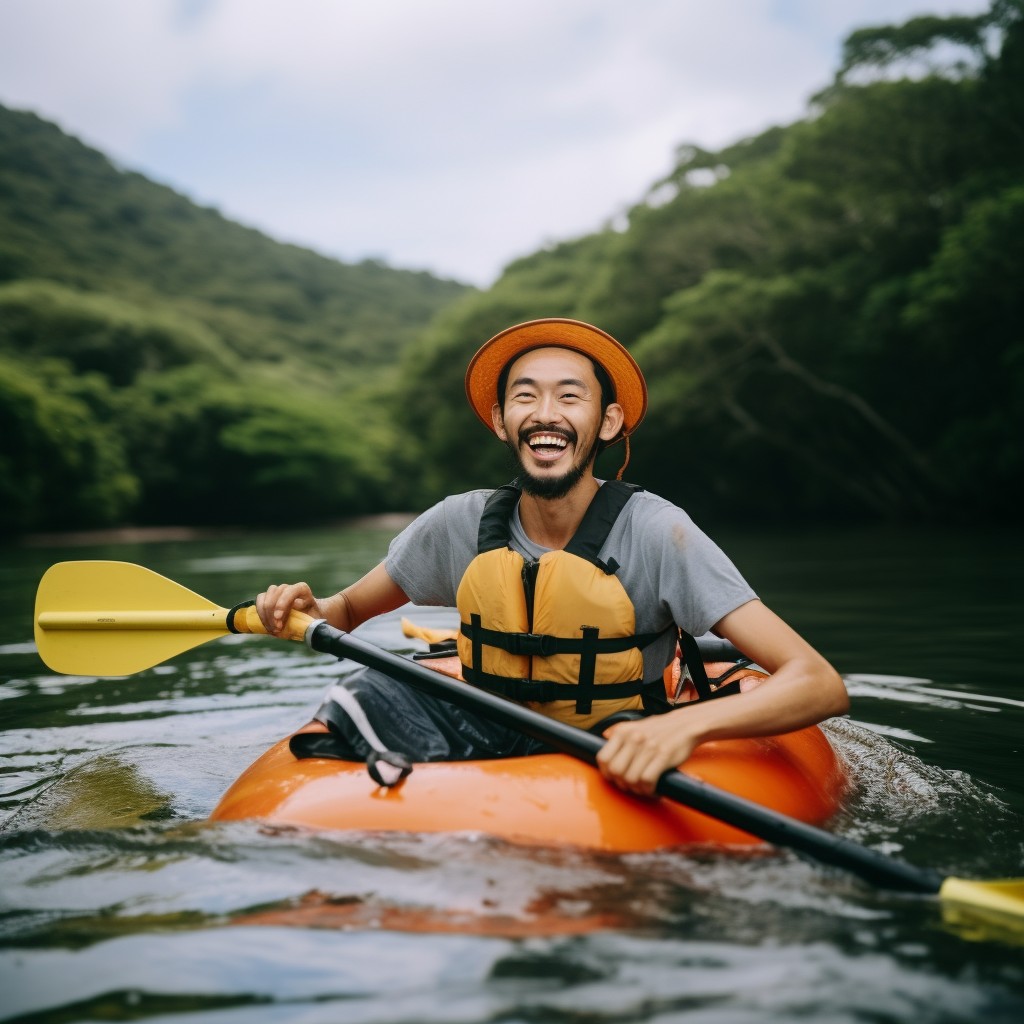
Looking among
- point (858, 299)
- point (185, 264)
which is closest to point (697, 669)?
point (858, 299)


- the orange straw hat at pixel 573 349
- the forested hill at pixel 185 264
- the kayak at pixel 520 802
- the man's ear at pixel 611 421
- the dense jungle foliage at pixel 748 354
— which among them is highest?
the forested hill at pixel 185 264

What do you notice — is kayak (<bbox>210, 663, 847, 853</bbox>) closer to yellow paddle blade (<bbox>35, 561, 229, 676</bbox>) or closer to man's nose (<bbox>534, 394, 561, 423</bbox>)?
man's nose (<bbox>534, 394, 561, 423</bbox>)

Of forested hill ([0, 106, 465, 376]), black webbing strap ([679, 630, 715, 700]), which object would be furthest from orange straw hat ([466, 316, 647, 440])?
forested hill ([0, 106, 465, 376])

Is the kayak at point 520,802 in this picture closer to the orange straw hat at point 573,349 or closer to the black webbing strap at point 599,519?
the black webbing strap at point 599,519

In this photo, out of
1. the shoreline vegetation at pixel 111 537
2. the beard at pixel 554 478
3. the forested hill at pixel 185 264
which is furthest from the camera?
the forested hill at pixel 185 264

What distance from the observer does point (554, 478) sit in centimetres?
248

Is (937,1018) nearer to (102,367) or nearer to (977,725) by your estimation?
(977,725)

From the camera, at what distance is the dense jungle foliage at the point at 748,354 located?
51.6 feet

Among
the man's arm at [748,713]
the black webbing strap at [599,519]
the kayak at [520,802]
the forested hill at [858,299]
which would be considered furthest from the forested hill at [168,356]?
the man's arm at [748,713]

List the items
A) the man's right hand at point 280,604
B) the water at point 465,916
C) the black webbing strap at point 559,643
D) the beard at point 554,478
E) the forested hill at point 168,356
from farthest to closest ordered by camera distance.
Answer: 1. the forested hill at point 168,356
2. the man's right hand at point 280,604
3. the beard at point 554,478
4. the black webbing strap at point 559,643
5. the water at point 465,916

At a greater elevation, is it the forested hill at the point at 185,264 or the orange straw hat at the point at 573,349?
the forested hill at the point at 185,264

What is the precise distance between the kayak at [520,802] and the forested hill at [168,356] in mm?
21247

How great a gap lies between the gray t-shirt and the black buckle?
0.68ft

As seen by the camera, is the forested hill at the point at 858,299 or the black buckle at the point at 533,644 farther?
the forested hill at the point at 858,299
